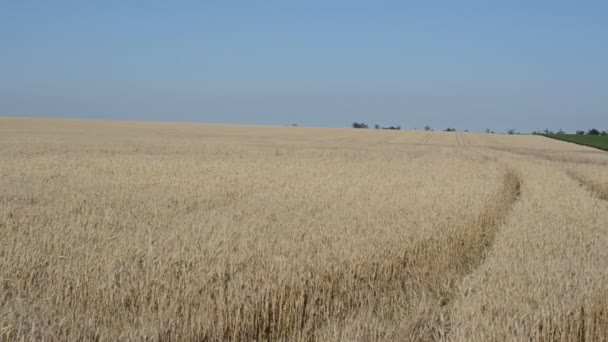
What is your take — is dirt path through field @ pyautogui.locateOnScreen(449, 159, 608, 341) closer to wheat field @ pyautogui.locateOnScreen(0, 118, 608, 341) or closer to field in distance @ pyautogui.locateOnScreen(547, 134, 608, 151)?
wheat field @ pyautogui.locateOnScreen(0, 118, 608, 341)

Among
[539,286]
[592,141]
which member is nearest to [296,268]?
[539,286]

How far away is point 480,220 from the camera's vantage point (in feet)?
34.3

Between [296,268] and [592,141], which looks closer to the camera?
[296,268]

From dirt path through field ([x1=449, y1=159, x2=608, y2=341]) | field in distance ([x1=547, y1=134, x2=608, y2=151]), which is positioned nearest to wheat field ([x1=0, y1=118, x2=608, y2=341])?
dirt path through field ([x1=449, y1=159, x2=608, y2=341])

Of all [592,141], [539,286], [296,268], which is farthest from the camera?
[592,141]

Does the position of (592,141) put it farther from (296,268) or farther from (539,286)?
(296,268)

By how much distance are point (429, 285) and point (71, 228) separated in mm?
4171

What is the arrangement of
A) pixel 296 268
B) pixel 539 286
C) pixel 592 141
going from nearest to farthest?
pixel 539 286 → pixel 296 268 → pixel 592 141

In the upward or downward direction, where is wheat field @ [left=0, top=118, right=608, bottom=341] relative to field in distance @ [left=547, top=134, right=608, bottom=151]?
downward

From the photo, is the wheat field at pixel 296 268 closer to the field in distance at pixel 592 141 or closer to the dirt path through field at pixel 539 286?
the dirt path through field at pixel 539 286

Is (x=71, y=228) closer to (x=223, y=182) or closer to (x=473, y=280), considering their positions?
(x=473, y=280)

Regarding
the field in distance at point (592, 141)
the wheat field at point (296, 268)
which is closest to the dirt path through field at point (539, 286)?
the wheat field at point (296, 268)

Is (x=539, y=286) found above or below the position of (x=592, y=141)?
below

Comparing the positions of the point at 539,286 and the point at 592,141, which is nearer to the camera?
the point at 539,286
